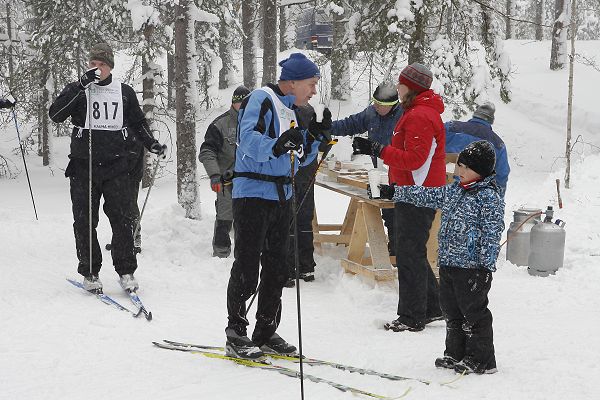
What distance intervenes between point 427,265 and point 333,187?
2222 mm

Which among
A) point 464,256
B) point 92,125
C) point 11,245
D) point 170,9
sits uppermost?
point 170,9

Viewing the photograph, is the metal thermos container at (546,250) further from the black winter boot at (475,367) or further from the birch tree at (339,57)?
the birch tree at (339,57)

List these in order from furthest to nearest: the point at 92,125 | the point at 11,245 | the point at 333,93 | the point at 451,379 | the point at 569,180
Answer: the point at 333,93 → the point at 569,180 → the point at 11,245 → the point at 92,125 → the point at 451,379

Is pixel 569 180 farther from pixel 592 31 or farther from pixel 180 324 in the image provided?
pixel 592 31

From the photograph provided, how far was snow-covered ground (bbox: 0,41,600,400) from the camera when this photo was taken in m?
4.21

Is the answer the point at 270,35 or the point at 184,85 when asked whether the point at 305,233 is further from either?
the point at 270,35

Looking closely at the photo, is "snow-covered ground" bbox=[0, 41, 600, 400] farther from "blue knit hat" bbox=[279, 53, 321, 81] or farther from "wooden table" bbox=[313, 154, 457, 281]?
"blue knit hat" bbox=[279, 53, 321, 81]

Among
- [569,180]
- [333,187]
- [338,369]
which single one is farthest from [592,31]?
[338,369]

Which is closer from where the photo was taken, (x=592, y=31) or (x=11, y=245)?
(x=11, y=245)

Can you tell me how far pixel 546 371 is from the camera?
4453 millimetres

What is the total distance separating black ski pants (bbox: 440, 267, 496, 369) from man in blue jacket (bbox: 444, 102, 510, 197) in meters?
2.90

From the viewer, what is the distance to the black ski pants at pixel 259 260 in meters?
4.64

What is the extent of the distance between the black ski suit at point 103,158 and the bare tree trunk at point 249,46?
1385 centimetres

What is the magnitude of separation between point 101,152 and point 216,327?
1.98 m
